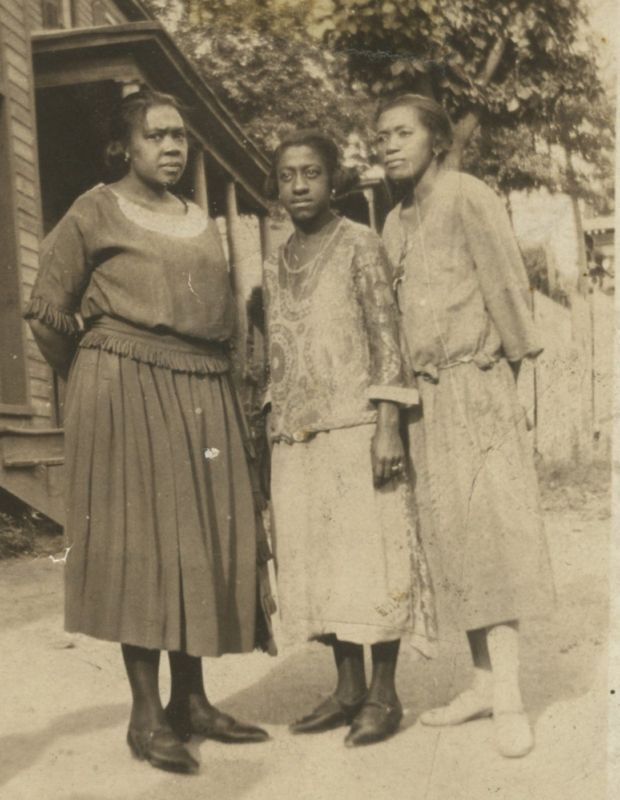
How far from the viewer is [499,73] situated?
2.73 m

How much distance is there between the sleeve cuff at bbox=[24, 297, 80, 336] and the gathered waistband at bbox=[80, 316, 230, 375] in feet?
0.19

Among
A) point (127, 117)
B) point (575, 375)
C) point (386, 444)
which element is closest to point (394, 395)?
point (386, 444)

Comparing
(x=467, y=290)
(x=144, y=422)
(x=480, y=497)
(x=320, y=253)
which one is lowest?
(x=480, y=497)

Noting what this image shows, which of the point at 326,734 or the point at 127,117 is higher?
the point at 127,117

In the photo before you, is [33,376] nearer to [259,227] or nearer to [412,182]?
[259,227]

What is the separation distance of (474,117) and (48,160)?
6.73 feet

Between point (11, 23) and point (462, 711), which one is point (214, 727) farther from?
point (11, 23)

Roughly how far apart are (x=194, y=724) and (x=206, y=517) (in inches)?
21.9

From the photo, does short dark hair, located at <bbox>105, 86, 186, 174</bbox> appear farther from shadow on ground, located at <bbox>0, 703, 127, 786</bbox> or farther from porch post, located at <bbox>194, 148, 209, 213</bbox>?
shadow on ground, located at <bbox>0, 703, 127, 786</bbox>

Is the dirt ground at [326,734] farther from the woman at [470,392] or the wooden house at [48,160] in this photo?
the wooden house at [48,160]

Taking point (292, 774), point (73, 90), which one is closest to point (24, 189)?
point (73, 90)

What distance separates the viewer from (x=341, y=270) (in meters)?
2.49

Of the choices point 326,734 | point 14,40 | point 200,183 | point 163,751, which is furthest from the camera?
point 14,40

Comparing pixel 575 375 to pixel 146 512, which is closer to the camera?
pixel 146 512
